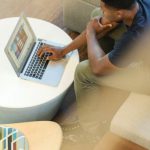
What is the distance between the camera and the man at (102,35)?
152 centimetres

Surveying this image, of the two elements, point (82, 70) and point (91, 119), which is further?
point (91, 119)

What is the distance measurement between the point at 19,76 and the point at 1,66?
0.11 metres

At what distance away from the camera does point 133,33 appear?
1521 mm

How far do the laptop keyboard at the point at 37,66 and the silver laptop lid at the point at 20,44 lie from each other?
0.11ft

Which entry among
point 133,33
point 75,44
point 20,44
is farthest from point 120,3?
point 20,44

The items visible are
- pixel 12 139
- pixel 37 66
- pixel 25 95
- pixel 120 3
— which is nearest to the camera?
pixel 12 139

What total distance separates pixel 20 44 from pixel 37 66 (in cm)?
13

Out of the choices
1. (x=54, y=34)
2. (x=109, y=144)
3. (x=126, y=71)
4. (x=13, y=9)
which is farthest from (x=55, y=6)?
(x=109, y=144)

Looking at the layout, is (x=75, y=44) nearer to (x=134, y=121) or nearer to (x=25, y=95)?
(x=25, y=95)

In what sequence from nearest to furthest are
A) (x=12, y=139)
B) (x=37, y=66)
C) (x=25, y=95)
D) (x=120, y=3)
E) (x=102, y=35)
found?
(x=12, y=139), (x=120, y=3), (x=25, y=95), (x=37, y=66), (x=102, y=35)

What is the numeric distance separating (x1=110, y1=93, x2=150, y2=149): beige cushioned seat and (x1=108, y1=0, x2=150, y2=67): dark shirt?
197 millimetres

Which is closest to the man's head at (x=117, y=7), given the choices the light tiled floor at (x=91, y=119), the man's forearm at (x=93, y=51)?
the man's forearm at (x=93, y=51)

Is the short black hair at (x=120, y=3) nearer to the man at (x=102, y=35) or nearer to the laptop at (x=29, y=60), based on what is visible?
the man at (x=102, y=35)

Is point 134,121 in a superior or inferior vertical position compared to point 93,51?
inferior
